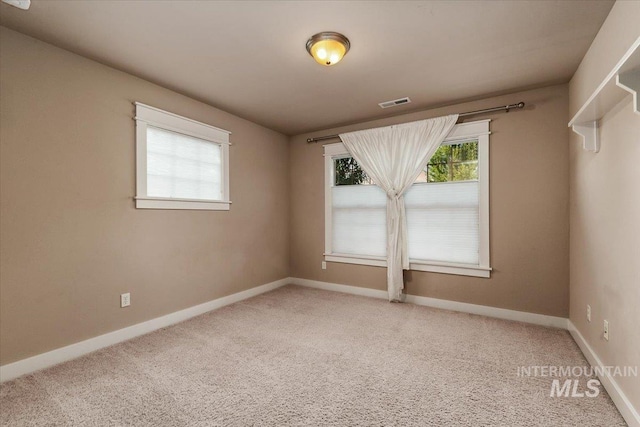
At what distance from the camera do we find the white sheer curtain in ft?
11.9

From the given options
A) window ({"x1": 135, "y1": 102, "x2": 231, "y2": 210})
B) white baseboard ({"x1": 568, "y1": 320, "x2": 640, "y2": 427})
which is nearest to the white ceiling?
window ({"x1": 135, "y1": 102, "x2": 231, "y2": 210})

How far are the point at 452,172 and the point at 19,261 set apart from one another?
4.25m

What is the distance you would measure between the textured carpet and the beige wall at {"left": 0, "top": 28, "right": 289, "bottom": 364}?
0.38 metres

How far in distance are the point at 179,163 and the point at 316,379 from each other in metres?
2.63

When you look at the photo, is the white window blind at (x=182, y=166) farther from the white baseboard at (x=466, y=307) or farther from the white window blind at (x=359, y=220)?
the white baseboard at (x=466, y=307)

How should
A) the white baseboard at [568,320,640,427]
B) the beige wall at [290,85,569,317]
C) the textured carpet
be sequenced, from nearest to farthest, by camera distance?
the white baseboard at [568,320,640,427] < the textured carpet < the beige wall at [290,85,569,317]

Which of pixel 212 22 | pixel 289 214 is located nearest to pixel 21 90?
pixel 212 22

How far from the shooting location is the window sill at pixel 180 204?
9.41 ft

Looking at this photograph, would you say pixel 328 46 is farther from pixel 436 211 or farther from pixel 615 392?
pixel 615 392

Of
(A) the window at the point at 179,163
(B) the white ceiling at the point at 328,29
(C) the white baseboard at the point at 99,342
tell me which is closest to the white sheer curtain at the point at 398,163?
(B) the white ceiling at the point at 328,29

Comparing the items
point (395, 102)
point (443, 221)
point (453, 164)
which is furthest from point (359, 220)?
point (395, 102)

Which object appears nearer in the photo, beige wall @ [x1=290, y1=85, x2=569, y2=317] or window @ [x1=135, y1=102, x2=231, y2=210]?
window @ [x1=135, y1=102, x2=231, y2=210]

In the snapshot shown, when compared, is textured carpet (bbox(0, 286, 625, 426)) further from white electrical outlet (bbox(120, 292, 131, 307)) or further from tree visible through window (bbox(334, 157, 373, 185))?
tree visible through window (bbox(334, 157, 373, 185))

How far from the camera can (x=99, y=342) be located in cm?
253
